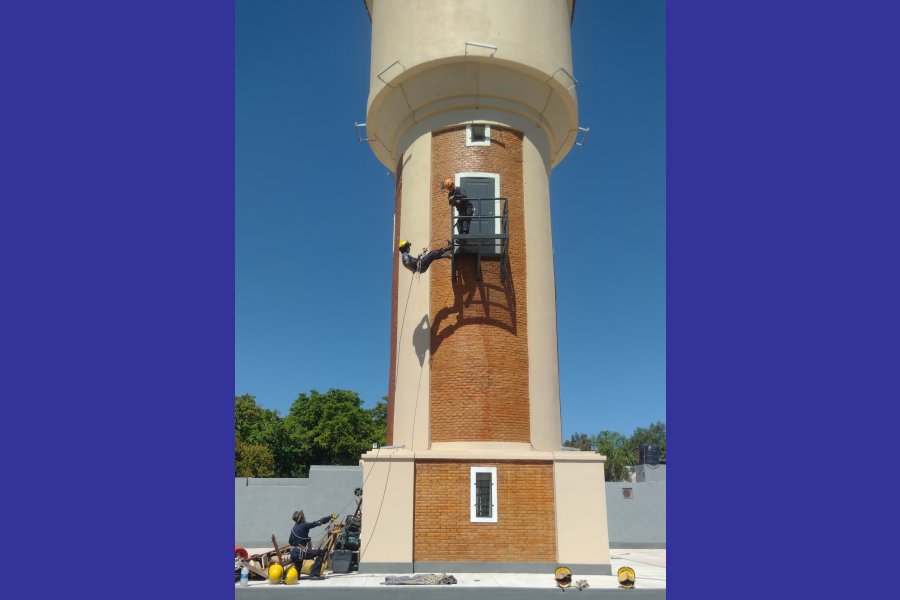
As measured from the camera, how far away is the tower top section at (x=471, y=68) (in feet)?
55.8

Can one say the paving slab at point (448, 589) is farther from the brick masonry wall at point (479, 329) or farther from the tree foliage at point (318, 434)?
the tree foliage at point (318, 434)

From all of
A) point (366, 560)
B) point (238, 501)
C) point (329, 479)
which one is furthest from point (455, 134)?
point (238, 501)

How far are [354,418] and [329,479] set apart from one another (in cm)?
2764

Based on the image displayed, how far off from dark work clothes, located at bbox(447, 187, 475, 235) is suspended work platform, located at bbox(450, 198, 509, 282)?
0.05 meters

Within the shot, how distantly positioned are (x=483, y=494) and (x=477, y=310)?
14.3ft

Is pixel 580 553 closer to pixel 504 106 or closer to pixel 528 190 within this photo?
pixel 528 190

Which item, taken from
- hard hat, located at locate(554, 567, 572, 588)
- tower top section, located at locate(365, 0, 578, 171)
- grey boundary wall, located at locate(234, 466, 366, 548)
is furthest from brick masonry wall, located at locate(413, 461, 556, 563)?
grey boundary wall, located at locate(234, 466, 366, 548)

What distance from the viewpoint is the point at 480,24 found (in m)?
17.1

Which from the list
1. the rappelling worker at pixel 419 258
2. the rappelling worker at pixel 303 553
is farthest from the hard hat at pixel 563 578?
the rappelling worker at pixel 419 258

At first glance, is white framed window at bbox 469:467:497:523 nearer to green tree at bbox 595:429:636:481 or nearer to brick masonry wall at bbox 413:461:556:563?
brick masonry wall at bbox 413:461:556:563

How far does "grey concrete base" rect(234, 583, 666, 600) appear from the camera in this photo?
1184 cm

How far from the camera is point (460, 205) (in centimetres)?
1634

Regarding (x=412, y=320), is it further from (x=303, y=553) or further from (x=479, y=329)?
(x=303, y=553)

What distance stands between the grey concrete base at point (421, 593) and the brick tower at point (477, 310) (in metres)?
2.05
